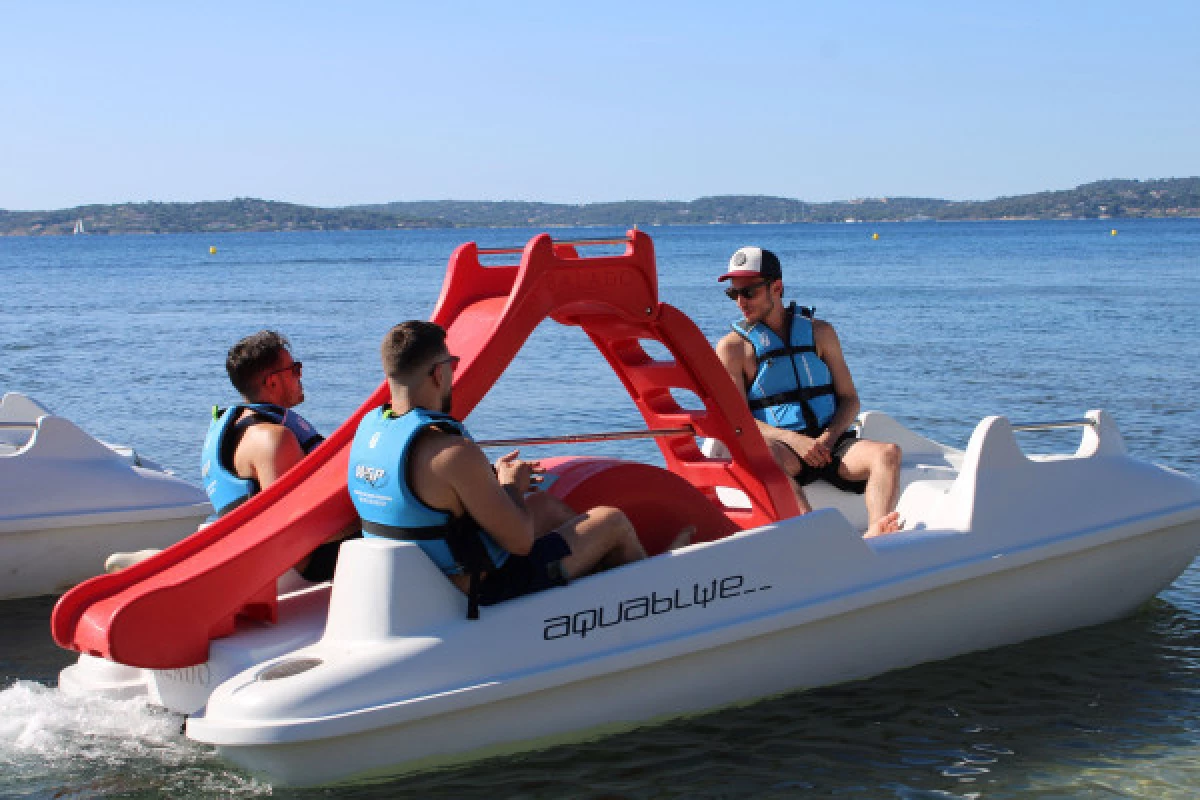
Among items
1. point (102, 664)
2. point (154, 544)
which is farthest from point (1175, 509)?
point (154, 544)

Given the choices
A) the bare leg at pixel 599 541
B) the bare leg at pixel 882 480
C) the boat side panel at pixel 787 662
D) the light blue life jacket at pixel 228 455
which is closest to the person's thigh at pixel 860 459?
the bare leg at pixel 882 480

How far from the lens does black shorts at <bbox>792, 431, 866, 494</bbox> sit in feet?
22.5

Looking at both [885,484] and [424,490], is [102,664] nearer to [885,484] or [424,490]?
[424,490]

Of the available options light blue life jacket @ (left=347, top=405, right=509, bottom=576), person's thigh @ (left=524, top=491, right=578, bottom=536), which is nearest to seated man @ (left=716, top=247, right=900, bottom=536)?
person's thigh @ (left=524, top=491, right=578, bottom=536)

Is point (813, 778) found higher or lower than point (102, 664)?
lower

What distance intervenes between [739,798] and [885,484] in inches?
A: 81.0

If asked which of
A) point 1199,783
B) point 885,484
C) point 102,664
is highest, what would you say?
point 885,484

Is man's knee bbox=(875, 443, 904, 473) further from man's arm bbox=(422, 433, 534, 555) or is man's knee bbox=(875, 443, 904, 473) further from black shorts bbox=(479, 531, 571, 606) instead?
man's arm bbox=(422, 433, 534, 555)

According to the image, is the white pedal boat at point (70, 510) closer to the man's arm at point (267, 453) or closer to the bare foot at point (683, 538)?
the man's arm at point (267, 453)

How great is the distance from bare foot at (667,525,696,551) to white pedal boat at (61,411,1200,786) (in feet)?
0.51

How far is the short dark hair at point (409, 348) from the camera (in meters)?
4.49

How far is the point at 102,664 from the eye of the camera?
523 cm

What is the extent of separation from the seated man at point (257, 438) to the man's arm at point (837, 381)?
267 cm

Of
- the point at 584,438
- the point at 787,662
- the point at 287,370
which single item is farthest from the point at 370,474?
the point at 787,662
